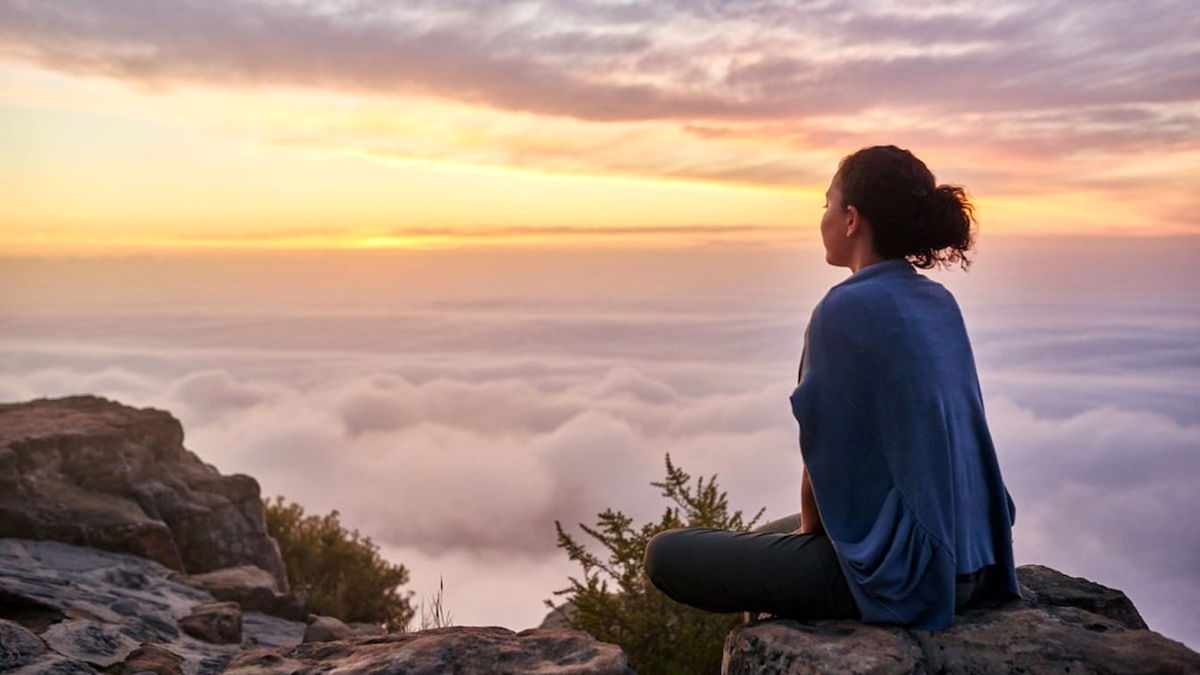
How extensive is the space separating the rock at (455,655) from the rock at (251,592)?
15.7 feet

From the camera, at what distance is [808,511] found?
4.92 metres

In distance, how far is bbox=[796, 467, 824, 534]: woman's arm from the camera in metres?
4.88

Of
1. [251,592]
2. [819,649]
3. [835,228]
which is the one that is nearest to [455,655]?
[819,649]

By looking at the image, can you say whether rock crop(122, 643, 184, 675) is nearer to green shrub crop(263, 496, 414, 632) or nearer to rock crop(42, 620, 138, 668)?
rock crop(42, 620, 138, 668)

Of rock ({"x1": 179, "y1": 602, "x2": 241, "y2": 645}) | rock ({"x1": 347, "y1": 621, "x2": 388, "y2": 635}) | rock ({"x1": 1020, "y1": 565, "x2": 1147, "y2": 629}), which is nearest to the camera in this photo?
rock ({"x1": 1020, "y1": 565, "x2": 1147, "y2": 629})

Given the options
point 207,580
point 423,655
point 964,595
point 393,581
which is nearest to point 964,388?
point 964,595

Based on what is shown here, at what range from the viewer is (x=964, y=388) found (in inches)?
190

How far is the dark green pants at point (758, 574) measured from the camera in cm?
473

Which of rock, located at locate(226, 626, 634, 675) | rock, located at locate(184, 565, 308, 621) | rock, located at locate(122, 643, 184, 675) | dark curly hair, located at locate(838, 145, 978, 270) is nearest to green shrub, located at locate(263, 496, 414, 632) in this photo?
rock, located at locate(184, 565, 308, 621)

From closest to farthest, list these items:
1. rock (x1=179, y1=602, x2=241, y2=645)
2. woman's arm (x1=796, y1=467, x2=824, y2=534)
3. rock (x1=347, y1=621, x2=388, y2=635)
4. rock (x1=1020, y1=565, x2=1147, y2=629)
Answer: woman's arm (x1=796, y1=467, x2=824, y2=534)
rock (x1=1020, y1=565, x2=1147, y2=629)
rock (x1=179, y1=602, x2=241, y2=645)
rock (x1=347, y1=621, x2=388, y2=635)

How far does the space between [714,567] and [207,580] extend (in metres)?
6.44

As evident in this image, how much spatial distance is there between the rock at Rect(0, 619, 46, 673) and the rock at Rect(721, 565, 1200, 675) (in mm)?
3592

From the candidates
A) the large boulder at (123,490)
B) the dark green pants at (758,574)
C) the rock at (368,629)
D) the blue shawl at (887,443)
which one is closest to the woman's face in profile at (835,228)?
the blue shawl at (887,443)

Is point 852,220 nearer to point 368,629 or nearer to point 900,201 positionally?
point 900,201
